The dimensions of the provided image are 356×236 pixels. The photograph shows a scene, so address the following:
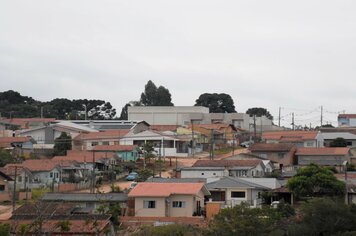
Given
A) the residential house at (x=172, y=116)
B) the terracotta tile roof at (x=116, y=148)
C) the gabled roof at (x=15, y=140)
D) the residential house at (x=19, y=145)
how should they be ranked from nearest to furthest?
the terracotta tile roof at (x=116, y=148) < the residential house at (x=19, y=145) < the gabled roof at (x=15, y=140) < the residential house at (x=172, y=116)

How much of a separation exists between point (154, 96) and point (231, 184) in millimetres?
46152

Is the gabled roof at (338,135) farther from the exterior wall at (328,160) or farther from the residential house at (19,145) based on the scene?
the residential house at (19,145)

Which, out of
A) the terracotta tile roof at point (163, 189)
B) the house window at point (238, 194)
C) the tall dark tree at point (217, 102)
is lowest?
the house window at point (238, 194)

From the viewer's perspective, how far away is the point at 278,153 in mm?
43156

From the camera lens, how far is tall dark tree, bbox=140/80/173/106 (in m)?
77.6

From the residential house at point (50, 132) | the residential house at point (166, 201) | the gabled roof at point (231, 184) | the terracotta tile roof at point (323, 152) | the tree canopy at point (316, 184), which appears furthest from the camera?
the residential house at point (50, 132)

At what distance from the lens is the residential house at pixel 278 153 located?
A: 141 ft

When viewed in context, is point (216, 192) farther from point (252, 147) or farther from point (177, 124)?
point (177, 124)

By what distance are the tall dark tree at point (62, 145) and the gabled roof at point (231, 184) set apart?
52.2 ft

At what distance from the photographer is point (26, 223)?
84.1 feet

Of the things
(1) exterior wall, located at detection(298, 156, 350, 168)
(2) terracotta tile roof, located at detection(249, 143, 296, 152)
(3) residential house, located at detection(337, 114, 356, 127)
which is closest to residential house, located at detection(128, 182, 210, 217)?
(1) exterior wall, located at detection(298, 156, 350, 168)

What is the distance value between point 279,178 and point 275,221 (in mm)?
10532

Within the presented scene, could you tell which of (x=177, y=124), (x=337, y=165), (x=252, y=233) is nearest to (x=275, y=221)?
(x=252, y=233)

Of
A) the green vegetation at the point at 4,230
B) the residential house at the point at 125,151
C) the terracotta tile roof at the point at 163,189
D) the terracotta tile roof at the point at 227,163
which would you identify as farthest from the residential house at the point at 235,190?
the green vegetation at the point at 4,230
